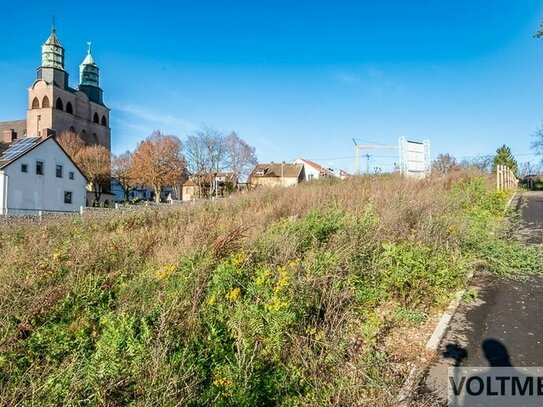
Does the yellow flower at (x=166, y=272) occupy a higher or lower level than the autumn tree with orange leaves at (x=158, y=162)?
lower

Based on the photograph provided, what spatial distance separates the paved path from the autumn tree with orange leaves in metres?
51.4

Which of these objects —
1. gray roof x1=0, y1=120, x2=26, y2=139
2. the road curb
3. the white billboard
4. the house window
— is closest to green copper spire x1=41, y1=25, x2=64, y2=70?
gray roof x1=0, y1=120, x2=26, y2=139

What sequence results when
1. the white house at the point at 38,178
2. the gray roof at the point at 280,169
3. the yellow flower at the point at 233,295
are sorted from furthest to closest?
the gray roof at the point at 280,169
the white house at the point at 38,178
the yellow flower at the point at 233,295

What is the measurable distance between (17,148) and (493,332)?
40.0m

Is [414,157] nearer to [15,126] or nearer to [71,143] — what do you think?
[71,143]

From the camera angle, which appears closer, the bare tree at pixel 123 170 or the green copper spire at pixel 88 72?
the bare tree at pixel 123 170

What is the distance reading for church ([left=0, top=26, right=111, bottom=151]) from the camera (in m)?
62.8

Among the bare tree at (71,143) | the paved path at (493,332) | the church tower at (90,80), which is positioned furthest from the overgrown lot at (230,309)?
the church tower at (90,80)

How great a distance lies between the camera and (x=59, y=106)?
65188mm

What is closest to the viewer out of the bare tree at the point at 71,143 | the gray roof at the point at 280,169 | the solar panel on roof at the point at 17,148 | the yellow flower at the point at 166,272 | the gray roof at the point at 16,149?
the yellow flower at the point at 166,272

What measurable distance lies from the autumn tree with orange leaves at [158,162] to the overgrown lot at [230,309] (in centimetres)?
4774

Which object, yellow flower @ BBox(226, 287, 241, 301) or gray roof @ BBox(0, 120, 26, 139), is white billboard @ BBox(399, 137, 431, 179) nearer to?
yellow flower @ BBox(226, 287, 241, 301)

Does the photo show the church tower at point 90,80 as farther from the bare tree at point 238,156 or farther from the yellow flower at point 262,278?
the yellow flower at point 262,278

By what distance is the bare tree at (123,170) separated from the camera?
53869 mm
